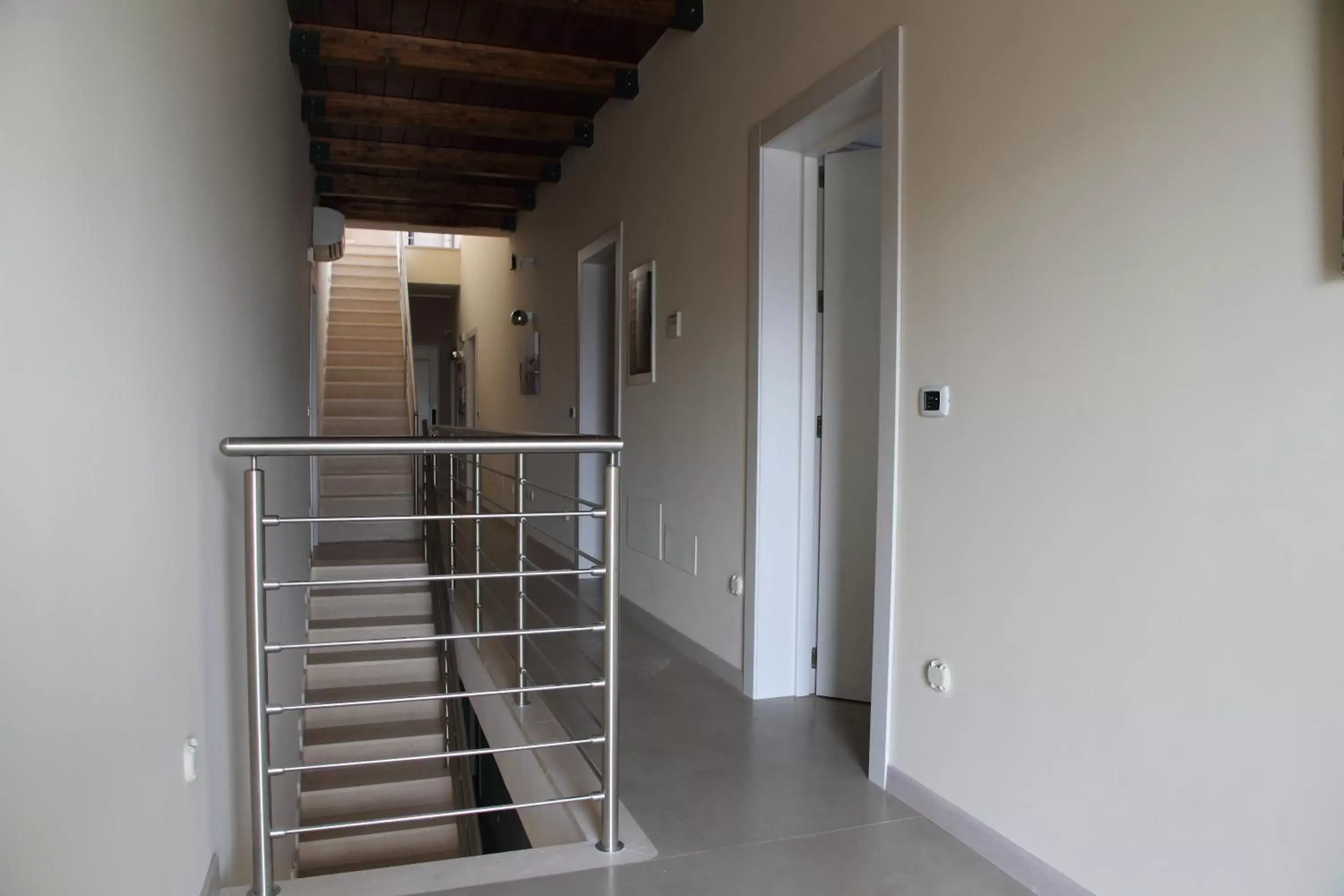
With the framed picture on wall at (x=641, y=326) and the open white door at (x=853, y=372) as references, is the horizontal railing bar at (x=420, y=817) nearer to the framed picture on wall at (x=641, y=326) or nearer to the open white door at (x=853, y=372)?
the open white door at (x=853, y=372)

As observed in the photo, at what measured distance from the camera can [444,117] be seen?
4957 mm

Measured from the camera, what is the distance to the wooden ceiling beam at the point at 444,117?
190 inches

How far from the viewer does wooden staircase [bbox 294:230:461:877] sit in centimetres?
455

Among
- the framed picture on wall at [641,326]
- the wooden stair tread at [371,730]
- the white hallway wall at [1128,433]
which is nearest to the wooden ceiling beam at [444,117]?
the framed picture on wall at [641,326]

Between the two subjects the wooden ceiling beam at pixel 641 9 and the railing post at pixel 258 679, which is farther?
the wooden ceiling beam at pixel 641 9

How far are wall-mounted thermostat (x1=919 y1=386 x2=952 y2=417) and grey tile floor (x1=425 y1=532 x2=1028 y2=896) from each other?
40.2 inches

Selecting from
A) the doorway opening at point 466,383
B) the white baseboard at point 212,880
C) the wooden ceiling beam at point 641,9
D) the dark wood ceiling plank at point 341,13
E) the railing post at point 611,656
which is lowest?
the white baseboard at point 212,880

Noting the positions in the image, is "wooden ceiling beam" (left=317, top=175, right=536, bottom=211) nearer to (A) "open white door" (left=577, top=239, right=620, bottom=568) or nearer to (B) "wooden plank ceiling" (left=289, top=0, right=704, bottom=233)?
(B) "wooden plank ceiling" (left=289, top=0, right=704, bottom=233)

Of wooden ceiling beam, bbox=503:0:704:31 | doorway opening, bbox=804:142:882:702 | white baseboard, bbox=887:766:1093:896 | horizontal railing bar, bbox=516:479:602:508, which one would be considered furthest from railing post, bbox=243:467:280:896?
wooden ceiling beam, bbox=503:0:704:31

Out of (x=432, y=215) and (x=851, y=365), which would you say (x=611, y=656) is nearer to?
(x=851, y=365)

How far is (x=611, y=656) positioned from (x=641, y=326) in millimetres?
2613

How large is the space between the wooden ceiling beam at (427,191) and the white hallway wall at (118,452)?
4.48 meters

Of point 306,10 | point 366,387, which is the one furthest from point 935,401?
point 366,387

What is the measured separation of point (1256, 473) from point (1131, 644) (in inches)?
16.3
